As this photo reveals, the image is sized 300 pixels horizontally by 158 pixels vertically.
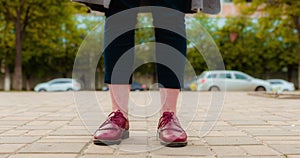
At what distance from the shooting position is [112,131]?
2088 millimetres

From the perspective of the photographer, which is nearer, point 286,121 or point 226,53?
point 286,121

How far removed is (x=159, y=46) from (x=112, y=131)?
1.87ft

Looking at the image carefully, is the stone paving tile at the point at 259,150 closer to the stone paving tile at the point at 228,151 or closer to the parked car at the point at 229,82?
the stone paving tile at the point at 228,151

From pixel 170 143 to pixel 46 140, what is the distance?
30.6 inches

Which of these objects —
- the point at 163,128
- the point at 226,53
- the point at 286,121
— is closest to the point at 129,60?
the point at 163,128

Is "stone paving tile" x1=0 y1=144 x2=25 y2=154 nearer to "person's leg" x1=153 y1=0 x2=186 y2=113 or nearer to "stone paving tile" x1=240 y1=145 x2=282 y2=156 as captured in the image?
"person's leg" x1=153 y1=0 x2=186 y2=113

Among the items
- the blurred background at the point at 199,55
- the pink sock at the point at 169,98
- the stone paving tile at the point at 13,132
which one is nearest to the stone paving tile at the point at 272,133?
the pink sock at the point at 169,98

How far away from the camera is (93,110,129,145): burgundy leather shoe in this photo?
206 centimetres

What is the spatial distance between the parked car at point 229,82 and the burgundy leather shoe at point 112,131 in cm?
1452

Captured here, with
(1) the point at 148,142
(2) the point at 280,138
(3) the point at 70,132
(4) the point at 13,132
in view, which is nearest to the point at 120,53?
(1) the point at 148,142

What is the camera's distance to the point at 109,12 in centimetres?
225

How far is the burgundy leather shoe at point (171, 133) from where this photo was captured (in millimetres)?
2018

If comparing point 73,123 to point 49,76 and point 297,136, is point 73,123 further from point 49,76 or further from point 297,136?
point 49,76

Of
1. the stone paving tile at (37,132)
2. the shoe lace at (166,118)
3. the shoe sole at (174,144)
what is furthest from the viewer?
the stone paving tile at (37,132)
